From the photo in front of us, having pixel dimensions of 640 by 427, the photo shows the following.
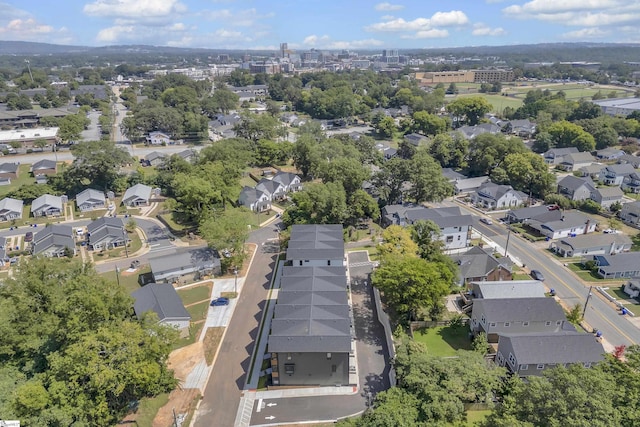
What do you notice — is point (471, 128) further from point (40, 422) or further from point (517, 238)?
point (40, 422)

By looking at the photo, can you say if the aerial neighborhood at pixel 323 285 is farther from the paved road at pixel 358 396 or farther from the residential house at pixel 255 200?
the residential house at pixel 255 200

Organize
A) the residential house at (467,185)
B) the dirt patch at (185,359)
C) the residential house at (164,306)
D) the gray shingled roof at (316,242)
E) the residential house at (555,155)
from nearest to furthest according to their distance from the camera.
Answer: the dirt patch at (185,359), the residential house at (164,306), the gray shingled roof at (316,242), the residential house at (467,185), the residential house at (555,155)

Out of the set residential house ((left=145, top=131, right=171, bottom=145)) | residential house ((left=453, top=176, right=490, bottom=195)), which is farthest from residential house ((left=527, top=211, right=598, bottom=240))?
residential house ((left=145, top=131, right=171, bottom=145))

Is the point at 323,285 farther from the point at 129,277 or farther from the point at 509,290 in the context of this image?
the point at 129,277

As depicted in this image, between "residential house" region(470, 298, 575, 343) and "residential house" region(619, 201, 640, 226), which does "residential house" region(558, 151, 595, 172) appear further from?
"residential house" region(470, 298, 575, 343)

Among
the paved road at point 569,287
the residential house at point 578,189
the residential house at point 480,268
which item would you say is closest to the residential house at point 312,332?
the residential house at point 480,268

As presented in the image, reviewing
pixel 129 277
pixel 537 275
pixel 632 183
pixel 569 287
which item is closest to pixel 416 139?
pixel 632 183
